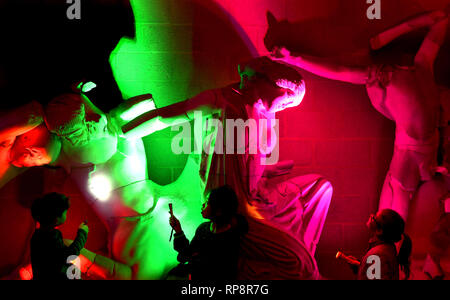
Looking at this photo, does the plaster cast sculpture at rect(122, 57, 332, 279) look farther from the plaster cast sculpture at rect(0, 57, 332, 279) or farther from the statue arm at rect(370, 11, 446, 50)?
the statue arm at rect(370, 11, 446, 50)

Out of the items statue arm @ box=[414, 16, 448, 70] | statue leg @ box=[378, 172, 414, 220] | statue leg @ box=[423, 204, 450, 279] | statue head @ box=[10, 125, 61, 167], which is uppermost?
statue arm @ box=[414, 16, 448, 70]

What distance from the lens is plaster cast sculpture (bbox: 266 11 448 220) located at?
2.67 meters

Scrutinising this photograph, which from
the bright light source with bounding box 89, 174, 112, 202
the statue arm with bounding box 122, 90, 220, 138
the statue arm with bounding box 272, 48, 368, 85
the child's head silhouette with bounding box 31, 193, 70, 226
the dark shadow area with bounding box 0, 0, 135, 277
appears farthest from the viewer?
the dark shadow area with bounding box 0, 0, 135, 277

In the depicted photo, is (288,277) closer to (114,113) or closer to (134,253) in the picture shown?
(134,253)

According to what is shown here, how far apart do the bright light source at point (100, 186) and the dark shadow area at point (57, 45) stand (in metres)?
0.58

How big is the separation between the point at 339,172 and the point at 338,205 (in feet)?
0.87

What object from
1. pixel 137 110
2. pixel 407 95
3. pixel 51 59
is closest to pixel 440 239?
pixel 407 95

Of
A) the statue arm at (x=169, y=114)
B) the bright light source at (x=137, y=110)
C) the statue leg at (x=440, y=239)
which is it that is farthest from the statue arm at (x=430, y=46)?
the bright light source at (x=137, y=110)

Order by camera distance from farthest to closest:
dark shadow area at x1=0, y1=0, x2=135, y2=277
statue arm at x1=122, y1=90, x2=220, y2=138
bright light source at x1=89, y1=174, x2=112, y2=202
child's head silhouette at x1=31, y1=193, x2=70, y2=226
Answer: dark shadow area at x1=0, y1=0, x2=135, y2=277
bright light source at x1=89, y1=174, x2=112, y2=202
statue arm at x1=122, y1=90, x2=220, y2=138
child's head silhouette at x1=31, y1=193, x2=70, y2=226

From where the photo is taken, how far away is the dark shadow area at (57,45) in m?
2.90

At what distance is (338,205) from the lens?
10.1 feet

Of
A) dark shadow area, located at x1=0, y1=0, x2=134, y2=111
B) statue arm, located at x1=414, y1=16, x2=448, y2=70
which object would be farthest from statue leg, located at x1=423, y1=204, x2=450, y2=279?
dark shadow area, located at x1=0, y1=0, x2=134, y2=111

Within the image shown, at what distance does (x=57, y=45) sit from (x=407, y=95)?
2599 millimetres

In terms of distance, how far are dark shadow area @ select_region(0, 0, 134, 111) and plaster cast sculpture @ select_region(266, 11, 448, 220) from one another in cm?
127
